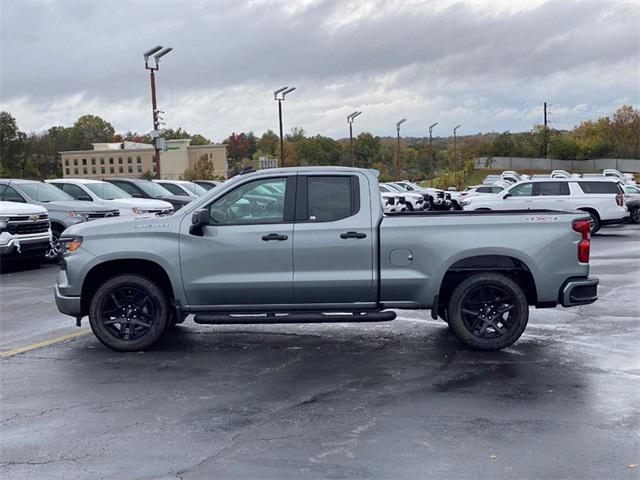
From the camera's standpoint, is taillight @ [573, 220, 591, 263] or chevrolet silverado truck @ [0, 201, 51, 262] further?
chevrolet silverado truck @ [0, 201, 51, 262]

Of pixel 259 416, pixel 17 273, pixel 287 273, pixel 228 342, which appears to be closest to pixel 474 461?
pixel 259 416

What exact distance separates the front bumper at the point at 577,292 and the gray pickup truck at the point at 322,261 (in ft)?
0.05

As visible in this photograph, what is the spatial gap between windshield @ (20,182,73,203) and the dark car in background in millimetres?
4308

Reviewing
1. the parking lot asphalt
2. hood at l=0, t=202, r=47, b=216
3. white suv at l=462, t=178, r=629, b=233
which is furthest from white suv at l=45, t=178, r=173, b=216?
white suv at l=462, t=178, r=629, b=233

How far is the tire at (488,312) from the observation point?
25.2 feet

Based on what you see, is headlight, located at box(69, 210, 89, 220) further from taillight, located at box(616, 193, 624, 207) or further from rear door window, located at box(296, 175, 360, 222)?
taillight, located at box(616, 193, 624, 207)

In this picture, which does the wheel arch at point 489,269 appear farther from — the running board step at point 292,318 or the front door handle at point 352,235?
the front door handle at point 352,235

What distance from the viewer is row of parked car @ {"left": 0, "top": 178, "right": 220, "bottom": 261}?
1522cm

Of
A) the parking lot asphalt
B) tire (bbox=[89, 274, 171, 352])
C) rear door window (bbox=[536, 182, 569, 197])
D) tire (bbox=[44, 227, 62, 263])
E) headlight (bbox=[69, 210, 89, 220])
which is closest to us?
the parking lot asphalt

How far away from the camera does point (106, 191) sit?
20609 millimetres

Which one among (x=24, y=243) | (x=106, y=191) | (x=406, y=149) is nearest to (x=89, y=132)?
(x=406, y=149)

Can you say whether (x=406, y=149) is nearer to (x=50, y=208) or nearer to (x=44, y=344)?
(x=50, y=208)

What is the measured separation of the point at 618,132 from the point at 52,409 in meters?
117

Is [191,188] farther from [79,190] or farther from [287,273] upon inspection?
[287,273]
